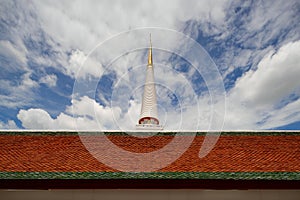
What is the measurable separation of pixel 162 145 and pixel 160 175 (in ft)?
11.0

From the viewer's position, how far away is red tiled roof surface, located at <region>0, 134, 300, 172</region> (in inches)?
318

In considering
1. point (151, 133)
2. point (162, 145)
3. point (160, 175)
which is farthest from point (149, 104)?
point (160, 175)

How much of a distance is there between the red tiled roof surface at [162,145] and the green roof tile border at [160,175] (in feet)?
0.92

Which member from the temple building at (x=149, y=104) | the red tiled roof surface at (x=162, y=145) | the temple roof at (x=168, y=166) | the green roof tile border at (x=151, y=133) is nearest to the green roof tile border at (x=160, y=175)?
the temple roof at (x=168, y=166)

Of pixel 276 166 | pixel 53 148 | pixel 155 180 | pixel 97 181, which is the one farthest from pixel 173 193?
pixel 53 148

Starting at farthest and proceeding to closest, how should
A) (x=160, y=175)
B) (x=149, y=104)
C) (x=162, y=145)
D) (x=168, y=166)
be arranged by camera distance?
(x=149, y=104)
(x=162, y=145)
(x=168, y=166)
(x=160, y=175)

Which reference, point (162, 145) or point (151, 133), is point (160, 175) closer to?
point (162, 145)

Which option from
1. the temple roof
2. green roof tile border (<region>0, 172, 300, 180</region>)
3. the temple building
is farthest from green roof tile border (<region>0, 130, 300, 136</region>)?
the temple building

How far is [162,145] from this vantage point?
10.8 m

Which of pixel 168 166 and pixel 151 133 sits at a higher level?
pixel 151 133

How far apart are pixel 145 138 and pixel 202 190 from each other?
4409mm

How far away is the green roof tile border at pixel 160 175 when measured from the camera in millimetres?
7352

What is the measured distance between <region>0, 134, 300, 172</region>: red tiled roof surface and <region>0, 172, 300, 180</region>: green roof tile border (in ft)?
0.92

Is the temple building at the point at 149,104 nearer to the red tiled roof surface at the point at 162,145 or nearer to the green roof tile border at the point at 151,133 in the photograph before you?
the green roof tile border at the point at 151,133
